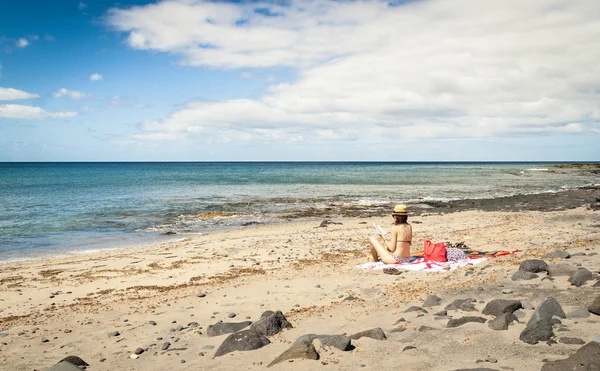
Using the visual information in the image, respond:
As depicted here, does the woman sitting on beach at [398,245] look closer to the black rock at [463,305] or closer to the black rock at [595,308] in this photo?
the black rock at [463,305]

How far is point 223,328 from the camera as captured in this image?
22.2 feet

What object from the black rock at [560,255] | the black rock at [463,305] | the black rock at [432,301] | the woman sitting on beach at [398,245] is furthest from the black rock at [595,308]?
the woman sitting on beach at [398,245]

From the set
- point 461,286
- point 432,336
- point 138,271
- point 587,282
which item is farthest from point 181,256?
point 587,282

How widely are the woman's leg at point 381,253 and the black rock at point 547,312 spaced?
5598 millimetres

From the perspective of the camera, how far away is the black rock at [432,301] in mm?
7039

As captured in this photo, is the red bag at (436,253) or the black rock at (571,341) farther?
the red bag at (436,253)

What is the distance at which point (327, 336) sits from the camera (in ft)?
18.4

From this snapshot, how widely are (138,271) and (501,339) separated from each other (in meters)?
10.5

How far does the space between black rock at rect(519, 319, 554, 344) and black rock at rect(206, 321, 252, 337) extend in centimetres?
425

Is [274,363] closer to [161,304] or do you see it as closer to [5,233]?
[161,304]

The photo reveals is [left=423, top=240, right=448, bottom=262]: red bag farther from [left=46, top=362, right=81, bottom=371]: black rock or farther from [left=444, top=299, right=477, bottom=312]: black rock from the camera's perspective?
[left=46, top=362, right=81, bottom=371]: black rock

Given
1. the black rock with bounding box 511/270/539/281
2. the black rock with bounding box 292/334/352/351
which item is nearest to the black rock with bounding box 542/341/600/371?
the black rock with bounding box 292/334/352/351

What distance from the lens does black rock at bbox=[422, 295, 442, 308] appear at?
7039mm

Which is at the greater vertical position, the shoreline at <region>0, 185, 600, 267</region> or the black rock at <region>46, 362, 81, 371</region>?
the black rock at <region>46, 362, 81, 371</region>
